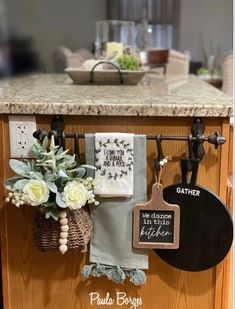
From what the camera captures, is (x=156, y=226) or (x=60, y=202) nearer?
(x=60, y=202)

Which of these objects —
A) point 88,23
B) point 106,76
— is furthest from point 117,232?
point 88,23

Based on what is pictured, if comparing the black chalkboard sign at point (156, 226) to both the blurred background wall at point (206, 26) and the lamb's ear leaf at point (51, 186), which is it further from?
the blurred background wall at point (206, 26)

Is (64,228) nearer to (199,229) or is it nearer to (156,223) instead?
(156,223)

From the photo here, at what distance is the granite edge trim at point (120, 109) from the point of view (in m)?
1.38

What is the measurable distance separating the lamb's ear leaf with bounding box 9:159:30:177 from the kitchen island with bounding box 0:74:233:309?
0.40ft

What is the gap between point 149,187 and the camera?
1468mm

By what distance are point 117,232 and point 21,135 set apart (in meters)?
0.43

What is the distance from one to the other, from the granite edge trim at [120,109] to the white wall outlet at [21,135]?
0.09 feet

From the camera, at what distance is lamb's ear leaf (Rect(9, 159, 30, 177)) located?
4.41ft

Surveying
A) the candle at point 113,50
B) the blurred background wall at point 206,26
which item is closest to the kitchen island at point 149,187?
the candle at point 113,50

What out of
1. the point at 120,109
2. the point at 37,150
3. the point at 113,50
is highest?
the point at 113,50

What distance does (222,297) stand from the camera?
5.05ft

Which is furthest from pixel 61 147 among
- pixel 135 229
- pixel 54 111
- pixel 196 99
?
pixel 196 99

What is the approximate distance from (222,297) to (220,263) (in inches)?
5.0
